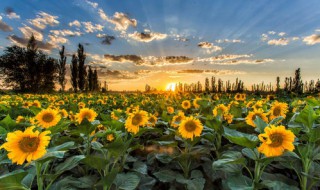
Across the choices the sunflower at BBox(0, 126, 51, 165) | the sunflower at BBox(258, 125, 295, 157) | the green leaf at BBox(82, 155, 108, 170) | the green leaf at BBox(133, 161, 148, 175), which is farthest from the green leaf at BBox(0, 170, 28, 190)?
the sunflower at BBox(258, 125, 295, 157)

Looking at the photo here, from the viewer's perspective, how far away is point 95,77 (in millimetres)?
78062

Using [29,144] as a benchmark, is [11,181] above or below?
below

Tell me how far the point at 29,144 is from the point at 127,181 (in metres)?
0.76

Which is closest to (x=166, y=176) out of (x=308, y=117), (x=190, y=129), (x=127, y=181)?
(x=127, y=181)

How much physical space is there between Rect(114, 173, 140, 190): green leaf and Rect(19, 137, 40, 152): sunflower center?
66 cm

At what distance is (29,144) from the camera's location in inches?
62.6

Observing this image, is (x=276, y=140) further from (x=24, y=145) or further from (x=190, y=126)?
(x=24, y=145)

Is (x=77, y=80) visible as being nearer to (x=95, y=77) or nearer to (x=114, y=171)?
(x=95, y=77)

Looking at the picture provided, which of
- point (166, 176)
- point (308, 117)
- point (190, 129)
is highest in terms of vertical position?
point (308, 117)

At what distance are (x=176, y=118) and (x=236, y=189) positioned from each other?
156 centimetres

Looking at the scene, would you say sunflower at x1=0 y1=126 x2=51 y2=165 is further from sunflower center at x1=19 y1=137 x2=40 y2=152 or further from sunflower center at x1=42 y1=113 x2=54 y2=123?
sunflower center at x1=42 y1=113 x2=54 y2=123

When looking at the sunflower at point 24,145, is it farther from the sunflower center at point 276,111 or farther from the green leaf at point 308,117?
the sunflower center at point 276,111

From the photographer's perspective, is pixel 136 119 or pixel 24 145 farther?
pixel 136 119

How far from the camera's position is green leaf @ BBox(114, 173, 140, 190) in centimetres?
187
